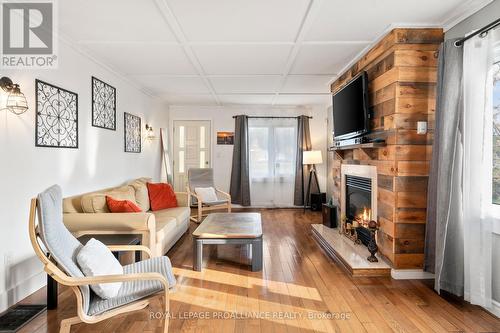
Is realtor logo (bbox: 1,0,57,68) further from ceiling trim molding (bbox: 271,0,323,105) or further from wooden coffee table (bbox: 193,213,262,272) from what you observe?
wooden coffee table (bbox: 193,213,262,272)

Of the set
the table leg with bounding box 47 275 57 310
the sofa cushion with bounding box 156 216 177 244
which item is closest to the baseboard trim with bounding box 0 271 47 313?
the table leg with bounding box 47 275 57 310

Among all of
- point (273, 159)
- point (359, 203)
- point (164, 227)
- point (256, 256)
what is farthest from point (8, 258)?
point (273, 159)

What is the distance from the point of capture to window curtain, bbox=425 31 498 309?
2.36 metres

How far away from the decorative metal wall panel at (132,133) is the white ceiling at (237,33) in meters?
0.65

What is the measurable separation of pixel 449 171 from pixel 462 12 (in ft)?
4.40

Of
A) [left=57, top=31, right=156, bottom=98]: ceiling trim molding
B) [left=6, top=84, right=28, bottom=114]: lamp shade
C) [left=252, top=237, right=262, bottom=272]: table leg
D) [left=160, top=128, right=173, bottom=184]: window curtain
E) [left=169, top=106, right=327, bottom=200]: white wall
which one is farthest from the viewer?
[left=169, top=106, right=327, bottom=200]: white wall

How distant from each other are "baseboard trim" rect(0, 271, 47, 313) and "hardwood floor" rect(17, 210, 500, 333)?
0.06 metres

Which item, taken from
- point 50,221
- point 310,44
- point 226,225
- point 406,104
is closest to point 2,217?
point 50,221

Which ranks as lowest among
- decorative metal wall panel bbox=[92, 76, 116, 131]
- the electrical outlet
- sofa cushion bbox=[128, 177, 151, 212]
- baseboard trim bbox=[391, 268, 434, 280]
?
baseboard trim bbox=[391, 268, 434, 280]

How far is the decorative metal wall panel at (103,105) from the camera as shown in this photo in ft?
12.5

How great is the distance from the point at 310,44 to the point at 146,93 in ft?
11.3

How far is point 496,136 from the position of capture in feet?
7.91

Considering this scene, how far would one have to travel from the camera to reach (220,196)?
7.11 metres

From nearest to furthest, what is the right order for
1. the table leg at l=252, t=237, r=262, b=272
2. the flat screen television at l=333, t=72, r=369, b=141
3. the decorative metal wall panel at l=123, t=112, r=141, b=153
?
the table leg at l=252, t=237, r=262, b=272
the flat screen television at l=333, t=72, r=369, b=141
the decorative metal wall panel at l=123, t=112, r=141, b=153
